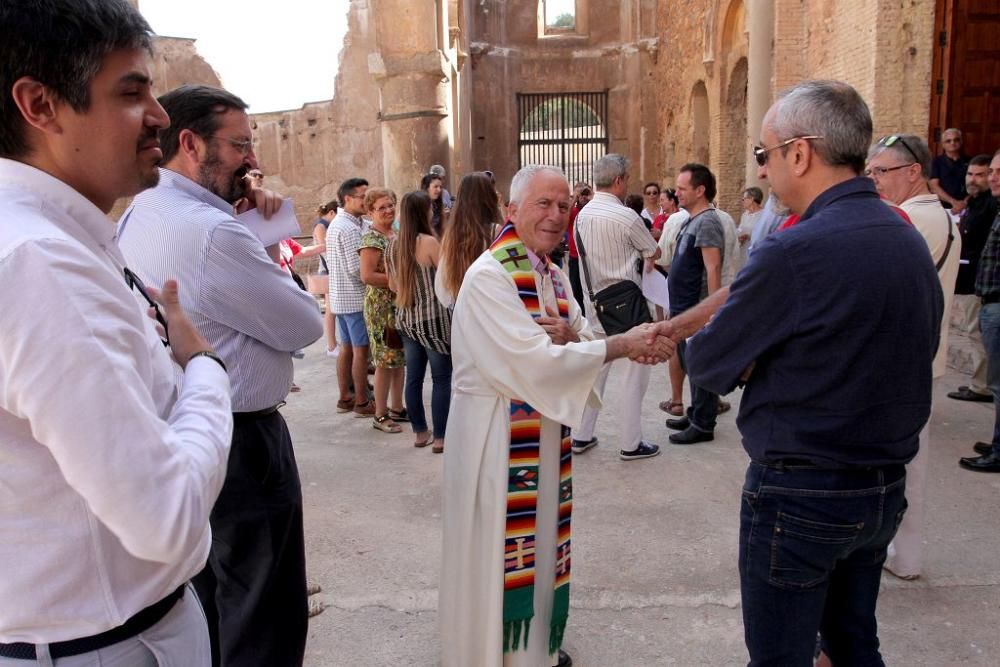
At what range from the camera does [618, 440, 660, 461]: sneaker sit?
Answer: 18.6ft

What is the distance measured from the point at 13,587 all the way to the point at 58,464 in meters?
0.21

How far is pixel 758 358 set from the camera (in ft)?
6.82

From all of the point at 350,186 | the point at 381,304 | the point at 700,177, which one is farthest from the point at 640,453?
the point at 350,186

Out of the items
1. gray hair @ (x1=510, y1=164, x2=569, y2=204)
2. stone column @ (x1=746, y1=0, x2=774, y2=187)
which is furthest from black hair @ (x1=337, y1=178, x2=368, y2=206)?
stone column @ (x1=746, y1=0, x2=774, y2=187)

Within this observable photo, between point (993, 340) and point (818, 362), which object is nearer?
point (818, 362)

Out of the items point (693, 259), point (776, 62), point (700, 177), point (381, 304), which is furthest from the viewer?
point (776, 62)

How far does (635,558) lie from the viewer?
4.12 metres

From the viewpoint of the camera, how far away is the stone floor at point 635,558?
3.32 metres

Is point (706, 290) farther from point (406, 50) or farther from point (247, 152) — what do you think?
point (406, 50)

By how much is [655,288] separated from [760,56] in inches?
317

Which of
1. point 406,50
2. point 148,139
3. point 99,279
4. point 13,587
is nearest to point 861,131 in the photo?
point 148,139

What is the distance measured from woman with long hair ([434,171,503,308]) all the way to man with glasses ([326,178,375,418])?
208 centimetres

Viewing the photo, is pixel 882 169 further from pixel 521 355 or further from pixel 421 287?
pixel 421 287

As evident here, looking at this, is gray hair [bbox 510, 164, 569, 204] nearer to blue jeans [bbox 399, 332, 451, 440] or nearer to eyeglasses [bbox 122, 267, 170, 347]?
eyeglasses [bbox 122, 267, 170, 347]
